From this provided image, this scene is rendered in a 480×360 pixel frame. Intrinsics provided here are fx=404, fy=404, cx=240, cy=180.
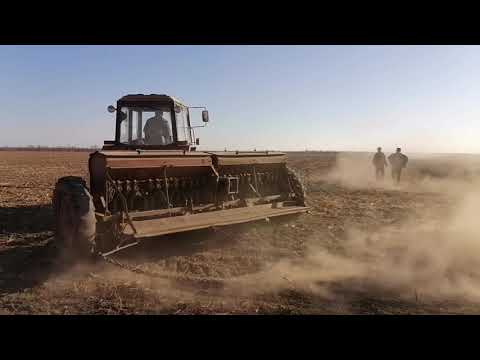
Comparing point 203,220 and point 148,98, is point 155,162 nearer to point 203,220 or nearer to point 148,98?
point 203,220

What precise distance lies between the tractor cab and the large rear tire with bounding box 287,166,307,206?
2.29 metres

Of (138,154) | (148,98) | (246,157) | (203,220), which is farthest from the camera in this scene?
(148,98)

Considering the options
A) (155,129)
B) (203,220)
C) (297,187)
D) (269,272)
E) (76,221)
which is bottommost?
(269,272)

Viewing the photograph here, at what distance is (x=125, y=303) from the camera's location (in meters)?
4.93

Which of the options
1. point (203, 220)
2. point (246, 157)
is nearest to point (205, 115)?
point (246, 157)

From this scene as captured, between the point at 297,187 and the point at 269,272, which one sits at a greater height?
the point at 297,187

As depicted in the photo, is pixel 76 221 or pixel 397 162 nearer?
pixel 76 221

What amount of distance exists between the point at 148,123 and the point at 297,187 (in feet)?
11.9

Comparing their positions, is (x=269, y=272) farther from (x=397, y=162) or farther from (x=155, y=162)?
(x=397, y=162)

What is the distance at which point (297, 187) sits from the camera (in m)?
9.01

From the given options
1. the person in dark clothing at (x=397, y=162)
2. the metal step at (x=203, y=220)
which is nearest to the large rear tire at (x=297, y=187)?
the metal step at (x=203, y=220)

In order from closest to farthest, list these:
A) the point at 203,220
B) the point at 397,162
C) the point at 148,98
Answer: the point at 203,220, the point at 148,98, the point at 397,162
